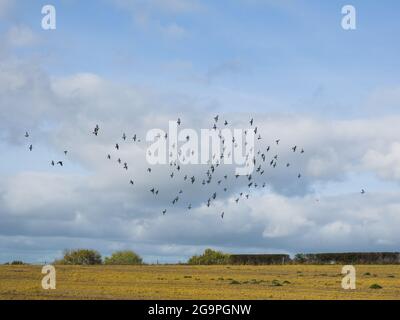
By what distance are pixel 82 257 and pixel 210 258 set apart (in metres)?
27.3

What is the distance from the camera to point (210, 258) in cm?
16088

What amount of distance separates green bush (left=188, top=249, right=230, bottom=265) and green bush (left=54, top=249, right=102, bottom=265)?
19.8 metres

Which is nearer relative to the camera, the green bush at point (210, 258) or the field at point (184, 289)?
the field at point (184, 289)

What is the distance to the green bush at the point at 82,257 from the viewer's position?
492 feet

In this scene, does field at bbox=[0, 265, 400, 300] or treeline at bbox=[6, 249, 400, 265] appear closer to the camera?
field at bbox=[0, 265, 400, 300]

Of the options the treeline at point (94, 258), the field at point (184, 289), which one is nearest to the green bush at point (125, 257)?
the treeline at point (94, 258)

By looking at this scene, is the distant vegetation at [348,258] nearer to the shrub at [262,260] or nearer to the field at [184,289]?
the shrub at [262,260]

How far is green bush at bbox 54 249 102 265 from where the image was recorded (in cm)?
15000

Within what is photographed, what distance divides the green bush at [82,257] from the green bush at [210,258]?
65.0ft

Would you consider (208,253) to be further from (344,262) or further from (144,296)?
(144,296)

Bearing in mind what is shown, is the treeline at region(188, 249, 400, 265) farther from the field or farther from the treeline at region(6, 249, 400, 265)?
the field

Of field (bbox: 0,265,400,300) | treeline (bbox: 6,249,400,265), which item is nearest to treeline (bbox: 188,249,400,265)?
treeline (bbox: 6,249,400,265)

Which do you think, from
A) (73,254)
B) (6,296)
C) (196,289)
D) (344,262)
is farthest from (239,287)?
(73,254)
